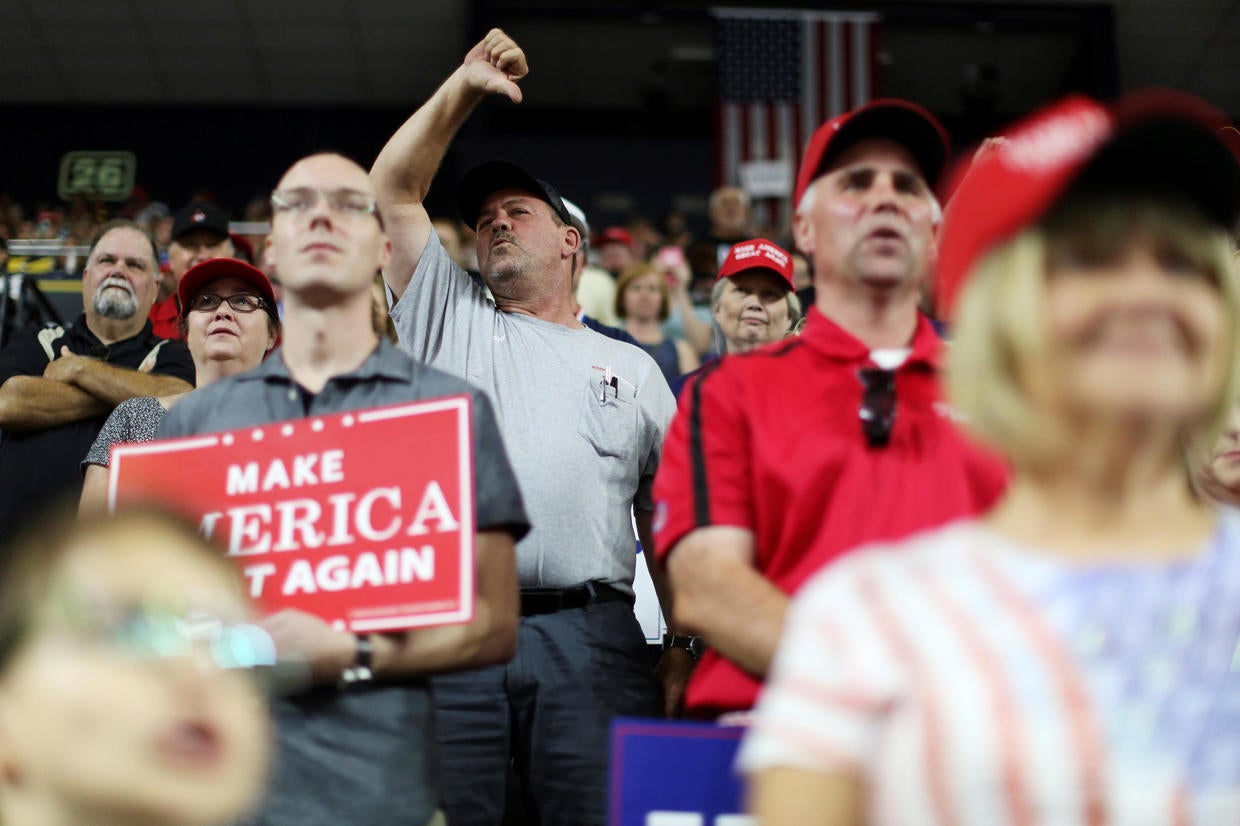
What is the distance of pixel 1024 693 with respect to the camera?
1.17 meters

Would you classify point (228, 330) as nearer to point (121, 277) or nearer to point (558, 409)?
point (558, 409)

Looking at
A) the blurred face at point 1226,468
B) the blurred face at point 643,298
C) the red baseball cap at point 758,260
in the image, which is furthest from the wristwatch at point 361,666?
the blurred face at point 643,298

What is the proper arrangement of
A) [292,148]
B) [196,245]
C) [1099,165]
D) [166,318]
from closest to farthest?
[1099,165], [196,245], [166,318], [292,148]

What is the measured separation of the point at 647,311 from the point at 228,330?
2945 mm

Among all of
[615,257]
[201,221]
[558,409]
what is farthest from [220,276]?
[615,257]

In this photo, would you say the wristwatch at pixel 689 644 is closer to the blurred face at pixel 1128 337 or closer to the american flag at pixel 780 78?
the blurred face at pixel 1128 337

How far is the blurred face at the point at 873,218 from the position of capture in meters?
2.27

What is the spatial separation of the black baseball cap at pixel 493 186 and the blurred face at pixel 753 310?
2.89ft

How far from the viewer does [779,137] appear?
12.3 meters

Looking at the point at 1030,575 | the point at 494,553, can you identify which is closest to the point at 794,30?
the point at 494,553

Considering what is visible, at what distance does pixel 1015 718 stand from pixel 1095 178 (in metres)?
0.49

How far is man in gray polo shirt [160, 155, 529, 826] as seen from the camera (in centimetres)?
196

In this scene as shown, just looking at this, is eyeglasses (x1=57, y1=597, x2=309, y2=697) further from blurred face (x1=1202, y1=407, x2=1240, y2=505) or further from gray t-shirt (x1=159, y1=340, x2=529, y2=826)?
blurred face (x1=1202, y1=407, x2=1240, y2=505)

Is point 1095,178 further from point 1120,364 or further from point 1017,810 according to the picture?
point 1017,810
